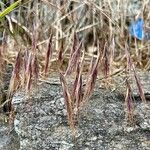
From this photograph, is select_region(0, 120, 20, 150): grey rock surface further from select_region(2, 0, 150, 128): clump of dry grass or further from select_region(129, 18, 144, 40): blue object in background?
select_region(129, 18, 144, 40): blue object in background

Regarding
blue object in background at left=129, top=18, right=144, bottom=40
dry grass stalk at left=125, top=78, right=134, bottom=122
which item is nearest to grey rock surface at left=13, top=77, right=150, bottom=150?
dry grass stalk at left=125, top=78, right=134, bottom=122

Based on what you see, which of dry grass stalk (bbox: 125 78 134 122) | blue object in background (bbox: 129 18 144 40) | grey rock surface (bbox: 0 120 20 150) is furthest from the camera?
blue object in background (bbox: 129 18 144 40)

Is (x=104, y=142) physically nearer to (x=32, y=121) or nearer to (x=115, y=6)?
(x=32, y=121)

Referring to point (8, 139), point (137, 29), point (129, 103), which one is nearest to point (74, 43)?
point (129, 103)

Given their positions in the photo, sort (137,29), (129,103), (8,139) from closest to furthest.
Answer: (129,103) → (8,139) → (137,29)

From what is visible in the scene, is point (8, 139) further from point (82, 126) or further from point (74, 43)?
point (74, 43)

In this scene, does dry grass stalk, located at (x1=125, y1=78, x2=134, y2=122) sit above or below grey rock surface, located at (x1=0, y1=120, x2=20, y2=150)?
above

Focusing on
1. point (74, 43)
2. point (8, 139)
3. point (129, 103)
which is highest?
point (74, 43)

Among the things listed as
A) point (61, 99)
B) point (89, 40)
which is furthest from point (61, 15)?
point (61, 99)

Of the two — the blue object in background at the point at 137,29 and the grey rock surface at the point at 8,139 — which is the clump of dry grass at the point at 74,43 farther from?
the grey rock surface at the point at 8,139
